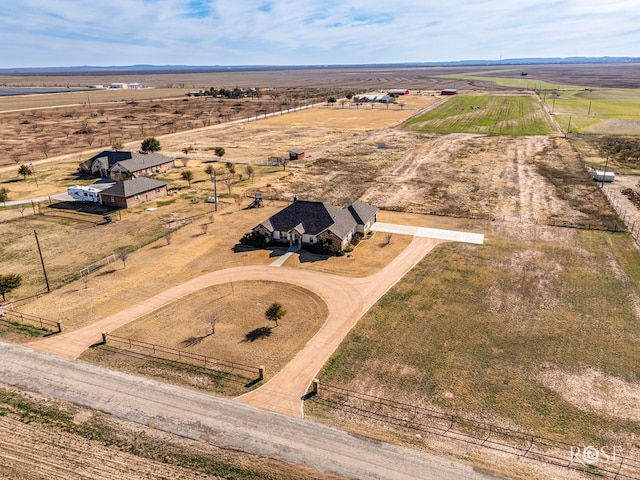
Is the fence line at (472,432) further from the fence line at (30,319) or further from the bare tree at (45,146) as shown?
the bare tree at (45,146)

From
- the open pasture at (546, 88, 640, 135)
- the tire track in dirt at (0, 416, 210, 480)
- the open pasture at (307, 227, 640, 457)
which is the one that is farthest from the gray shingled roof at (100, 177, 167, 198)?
the open pasture at (546, 88, 640, 135)

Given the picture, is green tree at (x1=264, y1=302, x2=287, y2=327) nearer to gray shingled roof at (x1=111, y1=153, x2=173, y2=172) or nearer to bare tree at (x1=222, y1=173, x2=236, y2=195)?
bare tree at (x1=222, y1=173, x2=236, y2=195)

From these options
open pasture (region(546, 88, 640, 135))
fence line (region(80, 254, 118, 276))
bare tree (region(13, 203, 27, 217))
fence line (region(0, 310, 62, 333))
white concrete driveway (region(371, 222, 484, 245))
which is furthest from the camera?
open pasture (region(546, 88, 640, 135))

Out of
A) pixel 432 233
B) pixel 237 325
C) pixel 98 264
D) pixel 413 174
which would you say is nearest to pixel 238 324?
pixel 237 325

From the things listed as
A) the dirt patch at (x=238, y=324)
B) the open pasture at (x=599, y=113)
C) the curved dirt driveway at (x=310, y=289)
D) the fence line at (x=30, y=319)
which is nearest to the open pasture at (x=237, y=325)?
the dirt patch at (x=238, y=324)

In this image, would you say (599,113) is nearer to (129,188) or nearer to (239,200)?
(239,200)
